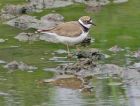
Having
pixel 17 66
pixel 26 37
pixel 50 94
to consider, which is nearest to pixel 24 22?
pixel 26 37

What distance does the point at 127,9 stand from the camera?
16172 mm

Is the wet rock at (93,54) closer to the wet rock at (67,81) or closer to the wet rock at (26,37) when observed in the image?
the wet rock at (67,81)

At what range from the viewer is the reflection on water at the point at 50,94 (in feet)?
31.3

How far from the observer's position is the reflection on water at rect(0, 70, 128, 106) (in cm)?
955

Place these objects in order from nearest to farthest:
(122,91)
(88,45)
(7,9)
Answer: (122,91)
(88,45)
(7,9)

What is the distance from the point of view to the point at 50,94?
999cm

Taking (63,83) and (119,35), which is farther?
(119,35)

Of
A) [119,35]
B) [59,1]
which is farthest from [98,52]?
[59,1]

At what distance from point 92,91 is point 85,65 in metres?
1.09

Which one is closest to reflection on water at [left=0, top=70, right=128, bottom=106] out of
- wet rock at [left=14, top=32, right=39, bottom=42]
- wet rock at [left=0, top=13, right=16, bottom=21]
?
wet rock at [left=14, top=32, right=39, bottom=42]

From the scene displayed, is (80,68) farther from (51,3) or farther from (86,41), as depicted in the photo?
(51,3)

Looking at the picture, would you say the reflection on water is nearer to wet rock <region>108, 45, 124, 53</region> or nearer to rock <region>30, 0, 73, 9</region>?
wet rock <region>108, 45, 124, 53</region>

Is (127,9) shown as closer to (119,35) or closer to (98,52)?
(119,35)

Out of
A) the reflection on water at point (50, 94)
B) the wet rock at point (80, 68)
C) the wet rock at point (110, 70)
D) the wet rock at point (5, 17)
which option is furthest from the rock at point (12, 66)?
the wet rock at point (5, 17)
